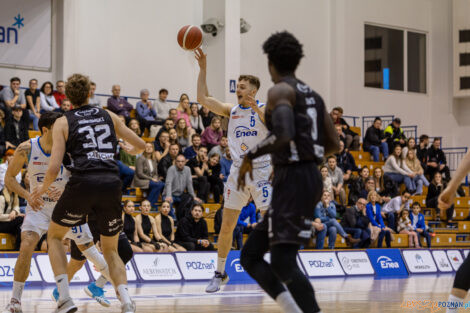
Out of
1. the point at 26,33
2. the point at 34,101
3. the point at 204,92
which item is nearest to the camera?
the point at 204,92

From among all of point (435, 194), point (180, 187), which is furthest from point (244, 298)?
point (435, 194)

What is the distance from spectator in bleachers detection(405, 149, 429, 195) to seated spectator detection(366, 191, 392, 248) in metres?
3.53

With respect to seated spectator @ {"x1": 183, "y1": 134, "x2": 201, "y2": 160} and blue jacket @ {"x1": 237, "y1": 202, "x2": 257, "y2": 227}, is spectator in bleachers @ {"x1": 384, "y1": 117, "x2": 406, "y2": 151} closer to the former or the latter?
seated spectator @ {"x1": 183, "y1": 134, "x2": 201, "y2": 160}

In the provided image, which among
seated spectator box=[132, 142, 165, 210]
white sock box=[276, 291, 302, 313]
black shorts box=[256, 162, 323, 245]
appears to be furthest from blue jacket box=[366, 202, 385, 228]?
black shorts box=[256, 162, 323, 245]

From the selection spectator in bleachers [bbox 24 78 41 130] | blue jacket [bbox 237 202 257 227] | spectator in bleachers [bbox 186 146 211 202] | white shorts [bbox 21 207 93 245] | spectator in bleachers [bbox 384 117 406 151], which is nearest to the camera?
white shorts [bbox 21 207 93 245]

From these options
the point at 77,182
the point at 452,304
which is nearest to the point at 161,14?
the point at 77,182

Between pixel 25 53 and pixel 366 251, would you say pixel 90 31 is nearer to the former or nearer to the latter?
pixel 25 53

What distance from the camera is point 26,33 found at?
20.3 metres

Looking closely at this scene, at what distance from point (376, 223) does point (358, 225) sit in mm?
765

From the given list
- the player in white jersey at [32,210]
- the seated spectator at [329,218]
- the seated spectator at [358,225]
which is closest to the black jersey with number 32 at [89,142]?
the player in white jersey at [32,210]

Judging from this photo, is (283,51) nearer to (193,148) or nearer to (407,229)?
(193,148)

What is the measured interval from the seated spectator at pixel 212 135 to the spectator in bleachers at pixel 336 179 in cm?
288

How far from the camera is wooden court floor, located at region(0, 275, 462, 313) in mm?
8492

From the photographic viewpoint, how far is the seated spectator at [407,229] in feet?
61.5
